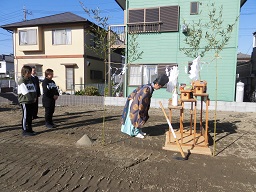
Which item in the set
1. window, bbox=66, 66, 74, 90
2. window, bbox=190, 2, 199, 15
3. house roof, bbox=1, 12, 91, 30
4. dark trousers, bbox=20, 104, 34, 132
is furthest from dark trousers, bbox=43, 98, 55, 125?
house roof, bbox=1, 12, 91, 30

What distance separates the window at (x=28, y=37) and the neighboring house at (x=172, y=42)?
834cm

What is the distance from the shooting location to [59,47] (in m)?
15.9

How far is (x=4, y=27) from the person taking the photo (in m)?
16.6

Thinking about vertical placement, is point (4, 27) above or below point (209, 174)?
above

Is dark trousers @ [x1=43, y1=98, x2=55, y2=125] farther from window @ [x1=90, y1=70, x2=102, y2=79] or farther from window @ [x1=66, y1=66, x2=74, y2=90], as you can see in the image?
window @ [x1=90, y1=70, x2=102, y2=79]

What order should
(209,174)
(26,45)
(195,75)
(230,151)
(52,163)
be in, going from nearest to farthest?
1. (209,174)
2. (52,163)
3. (230,151)
4. (195,75)
5. (26,45)

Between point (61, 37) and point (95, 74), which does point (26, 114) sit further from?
point (95, 74)

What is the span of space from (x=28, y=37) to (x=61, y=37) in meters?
2.74

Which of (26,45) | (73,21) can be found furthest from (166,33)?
(26,45)

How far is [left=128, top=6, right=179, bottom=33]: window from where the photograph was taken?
1112 cm

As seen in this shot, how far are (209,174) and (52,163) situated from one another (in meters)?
2.52

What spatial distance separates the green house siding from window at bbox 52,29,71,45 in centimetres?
600

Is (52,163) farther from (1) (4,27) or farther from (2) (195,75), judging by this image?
(1) (4,27)

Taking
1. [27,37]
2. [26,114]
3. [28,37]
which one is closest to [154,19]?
[26,114]
